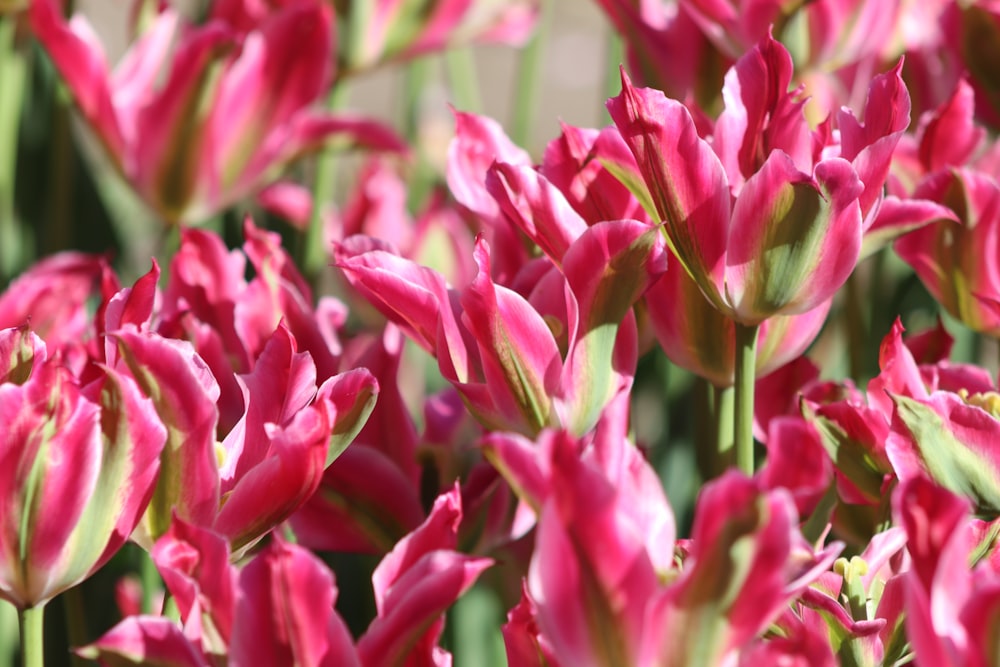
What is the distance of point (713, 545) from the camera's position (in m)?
0.23

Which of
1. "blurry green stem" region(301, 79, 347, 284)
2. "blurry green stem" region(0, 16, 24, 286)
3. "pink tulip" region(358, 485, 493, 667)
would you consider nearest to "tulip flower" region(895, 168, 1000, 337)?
"pink tulip" region(358, 485, 493, 667)

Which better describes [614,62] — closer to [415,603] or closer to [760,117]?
[760,117]

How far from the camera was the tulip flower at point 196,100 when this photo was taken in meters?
0.60

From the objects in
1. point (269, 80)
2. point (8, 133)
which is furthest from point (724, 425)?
point (8, 133)

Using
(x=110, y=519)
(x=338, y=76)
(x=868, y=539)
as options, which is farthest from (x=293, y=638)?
(x=338, y=76)

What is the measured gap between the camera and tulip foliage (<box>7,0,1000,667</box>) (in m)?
0.25

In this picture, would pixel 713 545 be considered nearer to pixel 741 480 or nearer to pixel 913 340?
pixel 741 480

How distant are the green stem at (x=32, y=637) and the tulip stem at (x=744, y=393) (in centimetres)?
17

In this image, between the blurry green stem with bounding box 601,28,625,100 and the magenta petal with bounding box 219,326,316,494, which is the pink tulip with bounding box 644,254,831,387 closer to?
the magenta petal with bounding box 219,326,316,494

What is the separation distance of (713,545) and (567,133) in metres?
0.15

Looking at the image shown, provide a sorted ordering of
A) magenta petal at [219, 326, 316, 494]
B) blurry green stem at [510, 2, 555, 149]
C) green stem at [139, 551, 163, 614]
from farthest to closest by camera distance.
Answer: blurry green stem at [510, 2, 555, 149], green stem at [139, 551, 163, 614], magenta petal at [219, 326, 316, 494]

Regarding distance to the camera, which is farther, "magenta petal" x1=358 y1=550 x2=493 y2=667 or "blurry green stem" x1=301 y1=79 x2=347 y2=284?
"blurry green stem" x1=301 y1=79 x2=347 y2=284

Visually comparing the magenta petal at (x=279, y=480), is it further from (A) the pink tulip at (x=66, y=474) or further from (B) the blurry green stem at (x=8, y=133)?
(B) the blurry green stem at (x=8, y=133)

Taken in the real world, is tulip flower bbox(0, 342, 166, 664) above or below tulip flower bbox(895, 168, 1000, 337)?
above
